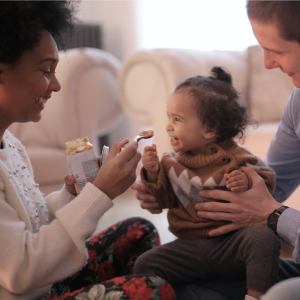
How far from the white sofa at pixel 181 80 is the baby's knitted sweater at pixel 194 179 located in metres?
0.68

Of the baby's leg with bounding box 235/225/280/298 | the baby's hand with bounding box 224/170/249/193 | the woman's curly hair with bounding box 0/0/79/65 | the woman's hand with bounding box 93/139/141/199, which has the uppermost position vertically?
the woman's curly hair with bounding box 0/0/79/65

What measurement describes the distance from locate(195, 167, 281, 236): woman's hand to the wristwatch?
0.07 feet

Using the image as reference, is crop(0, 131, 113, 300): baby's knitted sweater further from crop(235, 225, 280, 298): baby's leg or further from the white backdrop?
the white backdrop

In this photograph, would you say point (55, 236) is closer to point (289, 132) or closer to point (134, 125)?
point (289, 132)

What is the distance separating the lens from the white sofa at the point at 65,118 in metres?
1.55

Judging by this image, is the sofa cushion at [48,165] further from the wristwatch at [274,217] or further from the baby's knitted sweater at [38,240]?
the wristwatch at [274,217]

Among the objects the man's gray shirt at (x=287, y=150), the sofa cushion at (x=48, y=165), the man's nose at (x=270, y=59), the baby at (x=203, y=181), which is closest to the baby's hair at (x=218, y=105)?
the baby at (x=203, y=181)

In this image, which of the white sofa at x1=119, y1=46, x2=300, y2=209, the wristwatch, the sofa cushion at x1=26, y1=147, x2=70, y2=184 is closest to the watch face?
the wristwatch

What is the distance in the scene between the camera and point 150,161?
0.97 m

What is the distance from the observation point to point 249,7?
0.71 meters

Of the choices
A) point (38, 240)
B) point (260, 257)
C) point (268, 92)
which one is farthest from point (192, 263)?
point (268, 92)

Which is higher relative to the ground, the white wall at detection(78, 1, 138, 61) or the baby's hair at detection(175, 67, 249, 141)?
the white wall at detection(78, 1, 138, 61)

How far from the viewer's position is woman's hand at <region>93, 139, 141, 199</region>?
2.35ft

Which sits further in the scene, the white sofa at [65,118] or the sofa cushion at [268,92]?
the sofa cushion at [268,92]
